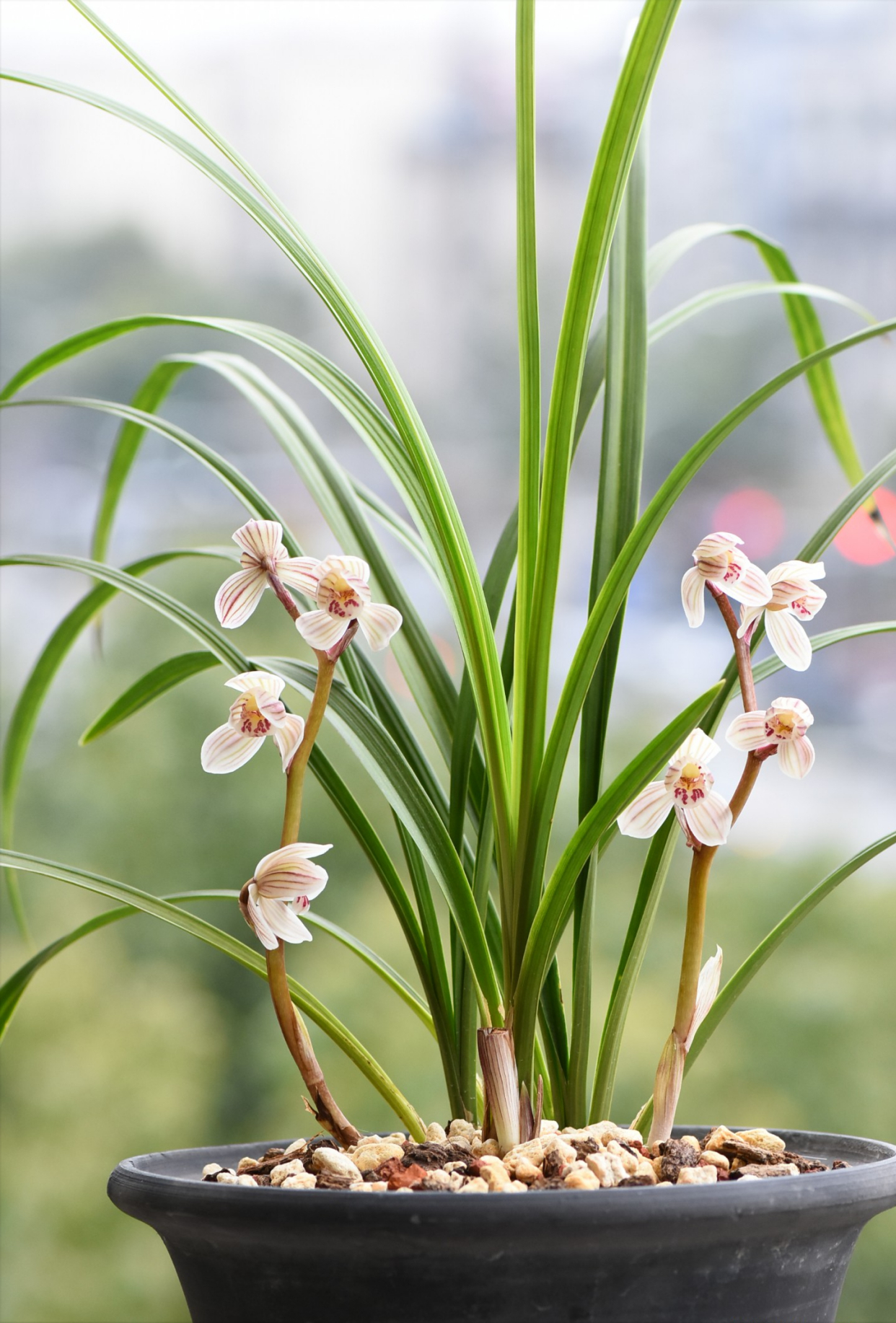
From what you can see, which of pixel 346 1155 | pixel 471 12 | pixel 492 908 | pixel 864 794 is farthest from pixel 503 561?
pixel 471 12

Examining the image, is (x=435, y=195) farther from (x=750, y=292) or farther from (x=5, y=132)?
(x=750, y=292)

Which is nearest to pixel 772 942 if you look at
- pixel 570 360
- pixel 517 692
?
pixel 517 692

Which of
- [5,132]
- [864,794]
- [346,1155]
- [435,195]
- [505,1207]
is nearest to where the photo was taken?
[505,1207]

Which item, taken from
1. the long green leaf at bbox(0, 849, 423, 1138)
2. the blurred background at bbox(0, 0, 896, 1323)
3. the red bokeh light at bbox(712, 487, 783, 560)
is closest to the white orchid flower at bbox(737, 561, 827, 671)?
the long green leaf at bbox(0, 849, 423, 1138)

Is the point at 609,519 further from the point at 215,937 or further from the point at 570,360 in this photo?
the point at 215,937

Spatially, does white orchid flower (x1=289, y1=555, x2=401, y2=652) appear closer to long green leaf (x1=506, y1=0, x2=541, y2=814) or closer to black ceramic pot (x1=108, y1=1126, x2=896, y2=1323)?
long green leaf (x1=506, y1=0, x2=541, y2=814)

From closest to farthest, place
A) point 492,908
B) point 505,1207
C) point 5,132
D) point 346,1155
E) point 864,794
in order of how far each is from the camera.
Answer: point 505,1207
point 346,1155
point 492,908
point 864,794
point 5,132

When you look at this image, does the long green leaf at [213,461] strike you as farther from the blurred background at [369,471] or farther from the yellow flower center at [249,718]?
the blurred background at [369,471]
